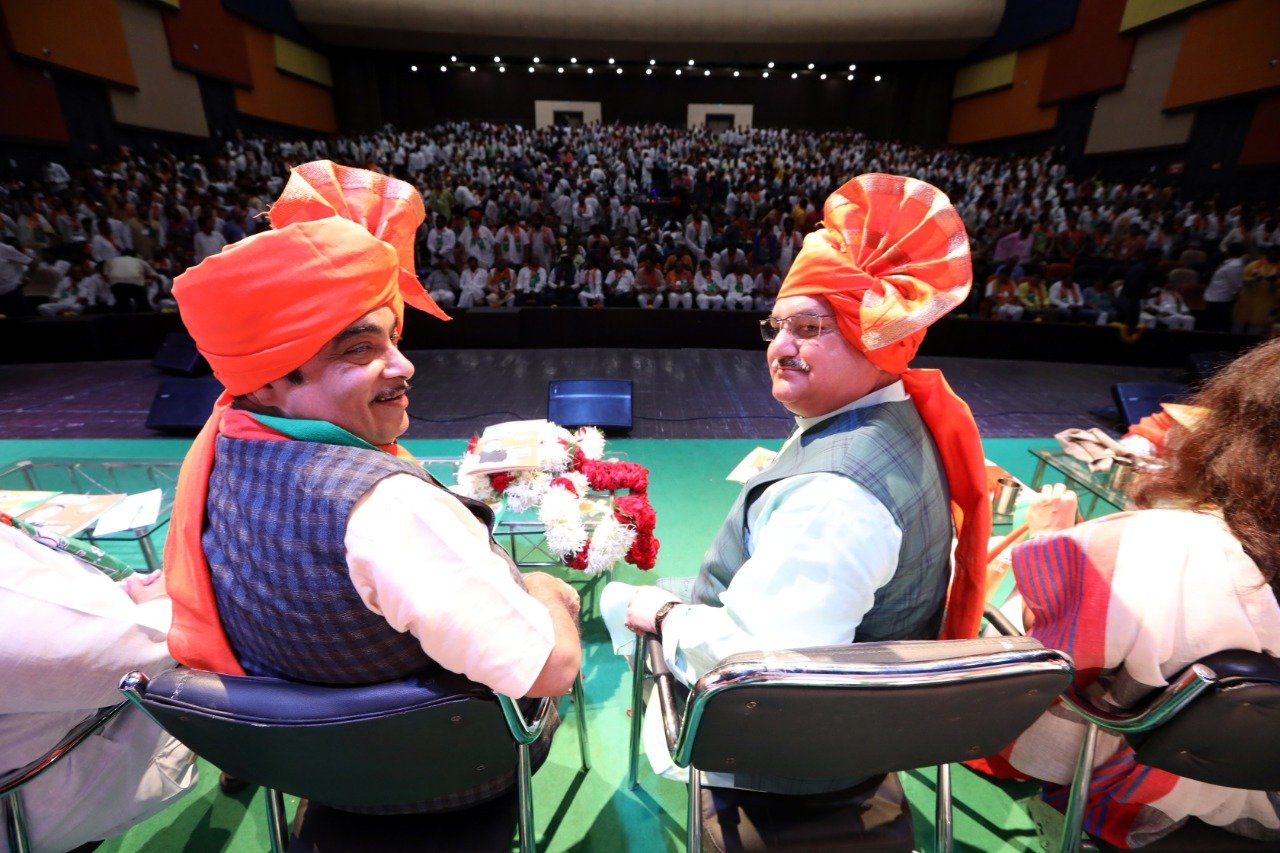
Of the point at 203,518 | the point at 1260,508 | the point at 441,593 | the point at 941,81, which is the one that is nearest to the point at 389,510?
the point at 441,593

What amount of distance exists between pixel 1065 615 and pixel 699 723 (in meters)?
0.74

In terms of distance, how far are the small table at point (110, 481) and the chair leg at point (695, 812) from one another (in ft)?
6.59

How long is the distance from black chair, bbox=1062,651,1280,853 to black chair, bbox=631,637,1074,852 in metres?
0.24

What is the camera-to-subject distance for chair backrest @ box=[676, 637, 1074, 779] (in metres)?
0.72

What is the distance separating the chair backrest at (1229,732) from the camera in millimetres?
806

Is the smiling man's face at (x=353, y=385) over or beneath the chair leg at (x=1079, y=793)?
over

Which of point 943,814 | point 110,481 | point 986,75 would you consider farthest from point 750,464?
point 986,75

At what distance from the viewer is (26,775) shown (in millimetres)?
938

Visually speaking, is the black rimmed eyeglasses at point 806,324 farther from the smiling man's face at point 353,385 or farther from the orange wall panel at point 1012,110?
the orange wall panel at point 1012,110

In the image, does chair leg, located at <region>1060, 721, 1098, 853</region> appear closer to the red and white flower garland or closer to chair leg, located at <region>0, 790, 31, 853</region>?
the red and white flower garland

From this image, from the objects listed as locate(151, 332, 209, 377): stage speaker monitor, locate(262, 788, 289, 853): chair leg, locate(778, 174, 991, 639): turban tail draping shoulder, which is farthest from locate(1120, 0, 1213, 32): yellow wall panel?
locate(151, 332, 209, 377): stage speaker monitor

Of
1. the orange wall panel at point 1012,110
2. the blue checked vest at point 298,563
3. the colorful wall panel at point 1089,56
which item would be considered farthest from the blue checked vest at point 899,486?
the orange wall panel at point 1012,110

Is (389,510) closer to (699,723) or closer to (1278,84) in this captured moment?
(699,723)

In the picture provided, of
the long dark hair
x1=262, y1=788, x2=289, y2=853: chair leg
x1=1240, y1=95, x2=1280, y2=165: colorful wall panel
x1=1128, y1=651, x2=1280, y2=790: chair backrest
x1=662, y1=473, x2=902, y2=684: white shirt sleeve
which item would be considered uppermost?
x1=1240, y1=95, x2=1280, y2=165: colorful wall panel
